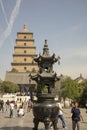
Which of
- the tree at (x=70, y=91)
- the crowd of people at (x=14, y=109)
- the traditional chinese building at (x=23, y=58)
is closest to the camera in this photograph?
the crowd of people at (x=14, y=109)

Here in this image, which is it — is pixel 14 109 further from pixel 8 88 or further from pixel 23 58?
pixel 23 58

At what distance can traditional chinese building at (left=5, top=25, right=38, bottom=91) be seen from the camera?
132000 mm

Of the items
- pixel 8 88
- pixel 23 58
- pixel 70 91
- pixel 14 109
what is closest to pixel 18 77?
pixel 23 58

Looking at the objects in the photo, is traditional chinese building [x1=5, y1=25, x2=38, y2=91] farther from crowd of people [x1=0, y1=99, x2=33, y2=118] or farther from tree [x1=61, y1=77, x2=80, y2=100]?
crowd of people [x1=0, y1=99, x2=33, y2=118]

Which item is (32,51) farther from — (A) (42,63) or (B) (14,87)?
(A) (42,63)

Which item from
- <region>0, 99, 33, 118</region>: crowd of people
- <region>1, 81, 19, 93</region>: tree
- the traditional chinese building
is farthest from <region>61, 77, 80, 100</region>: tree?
the traditional chinese building

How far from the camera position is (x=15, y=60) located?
131 meters

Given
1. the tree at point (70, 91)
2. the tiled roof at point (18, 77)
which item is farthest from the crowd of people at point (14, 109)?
the tiled roof at point (18, 77)

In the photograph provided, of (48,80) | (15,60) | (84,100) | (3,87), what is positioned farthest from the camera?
(15,60)

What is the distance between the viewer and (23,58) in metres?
133

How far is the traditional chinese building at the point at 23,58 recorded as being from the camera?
5197 inches

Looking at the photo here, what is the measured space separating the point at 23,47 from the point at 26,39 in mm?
3181

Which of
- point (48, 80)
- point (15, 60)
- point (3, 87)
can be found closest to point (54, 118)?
point (48, 80)

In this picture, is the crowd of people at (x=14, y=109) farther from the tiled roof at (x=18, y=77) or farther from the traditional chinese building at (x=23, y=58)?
the tiled roof at (x=18, y=77)
